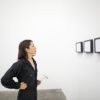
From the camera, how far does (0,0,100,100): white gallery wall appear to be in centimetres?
285

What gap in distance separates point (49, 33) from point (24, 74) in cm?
146

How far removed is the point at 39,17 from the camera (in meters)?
2.88

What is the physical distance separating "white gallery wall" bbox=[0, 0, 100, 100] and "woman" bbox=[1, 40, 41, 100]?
4.18ft

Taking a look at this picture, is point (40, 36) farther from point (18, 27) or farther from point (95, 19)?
point (95, 19)

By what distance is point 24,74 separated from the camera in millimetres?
1540

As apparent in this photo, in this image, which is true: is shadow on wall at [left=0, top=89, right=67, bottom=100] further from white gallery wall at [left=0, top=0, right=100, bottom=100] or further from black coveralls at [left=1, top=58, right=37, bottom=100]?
black coveralls at [left=1, top=58, right=37, bottom=100]

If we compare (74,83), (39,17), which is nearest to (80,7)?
(39,17)

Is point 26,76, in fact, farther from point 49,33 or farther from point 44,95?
point 49,33

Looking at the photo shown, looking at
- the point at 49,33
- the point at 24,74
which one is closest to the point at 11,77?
the point at 24,74

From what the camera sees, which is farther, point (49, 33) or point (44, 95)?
point (49, 33)

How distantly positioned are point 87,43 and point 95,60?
0.27m

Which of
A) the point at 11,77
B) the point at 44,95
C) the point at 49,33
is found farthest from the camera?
the point at 49,33

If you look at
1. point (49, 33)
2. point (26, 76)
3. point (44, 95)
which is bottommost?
point (44, 95)

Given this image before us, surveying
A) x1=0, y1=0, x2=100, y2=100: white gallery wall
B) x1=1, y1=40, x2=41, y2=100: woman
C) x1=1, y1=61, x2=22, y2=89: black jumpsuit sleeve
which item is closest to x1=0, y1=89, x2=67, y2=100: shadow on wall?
x1=0, y1=0, x2=100, y2=100: white gallery wall
